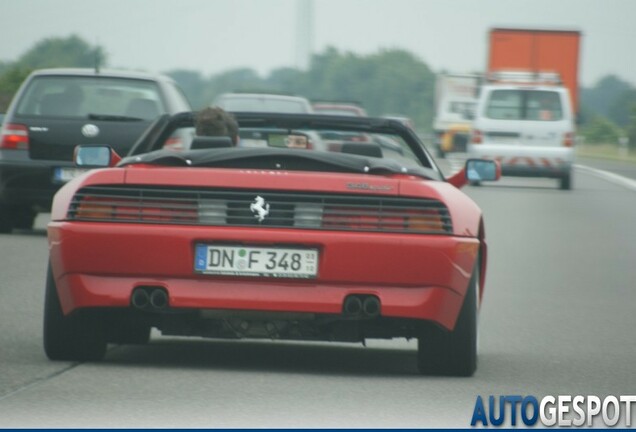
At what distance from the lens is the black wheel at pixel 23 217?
1825 centimetres

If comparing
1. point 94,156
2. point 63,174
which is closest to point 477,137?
point 63,174

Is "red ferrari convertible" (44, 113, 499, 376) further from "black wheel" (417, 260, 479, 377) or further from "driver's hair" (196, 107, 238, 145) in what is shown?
"driver's hair" (196, 107, 238, 145)

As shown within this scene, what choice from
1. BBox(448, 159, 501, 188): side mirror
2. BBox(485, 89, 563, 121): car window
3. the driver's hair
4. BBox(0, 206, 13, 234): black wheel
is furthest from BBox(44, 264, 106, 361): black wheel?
BBox(485, 89, 563, 121): car window

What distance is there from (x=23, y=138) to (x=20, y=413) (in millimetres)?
11130

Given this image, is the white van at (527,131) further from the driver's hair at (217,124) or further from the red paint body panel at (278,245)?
the red paint body panel at (278,245)

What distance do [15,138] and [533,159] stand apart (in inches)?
694

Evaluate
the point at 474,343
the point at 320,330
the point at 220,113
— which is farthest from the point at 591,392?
the point at 220,113

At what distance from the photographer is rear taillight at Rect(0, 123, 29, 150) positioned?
17609 millimetres

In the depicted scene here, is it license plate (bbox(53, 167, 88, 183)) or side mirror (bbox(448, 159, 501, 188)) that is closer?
side mirror (bbox(448, 159, 501, 188))

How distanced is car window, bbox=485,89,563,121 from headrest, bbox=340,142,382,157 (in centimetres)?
2581

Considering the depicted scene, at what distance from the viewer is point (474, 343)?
320 inches

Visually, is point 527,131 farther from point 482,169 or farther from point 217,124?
point 217,124

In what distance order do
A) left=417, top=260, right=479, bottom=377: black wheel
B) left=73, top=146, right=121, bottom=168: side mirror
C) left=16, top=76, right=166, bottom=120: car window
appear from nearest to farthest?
left=417, top=260, right=479, bottom=377: black wheel, left=73, top=146, right=121, bottom=168: side mirror, left=16, top=76, right=166, bottom=120: car window

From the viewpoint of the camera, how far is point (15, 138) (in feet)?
57.9
